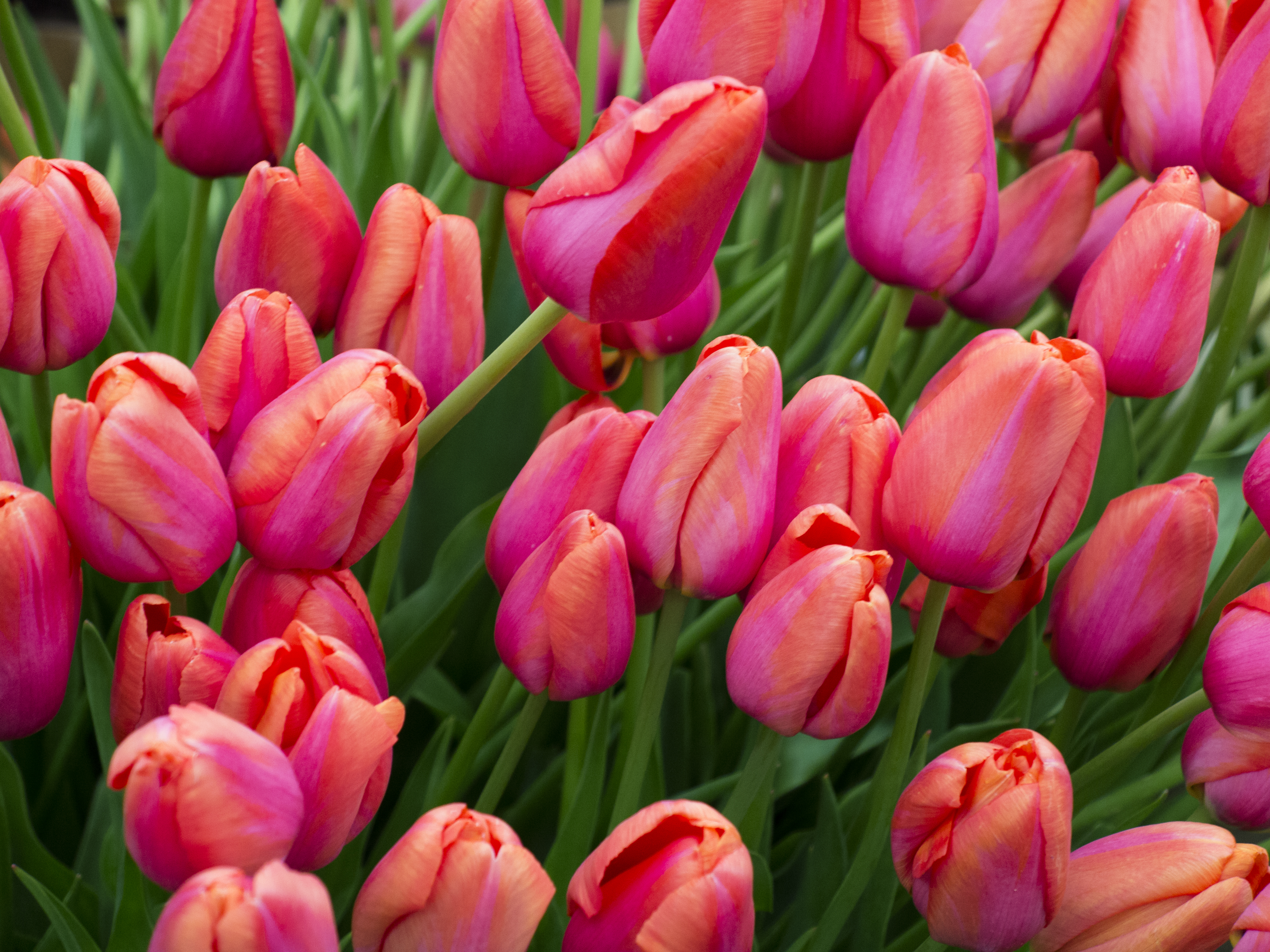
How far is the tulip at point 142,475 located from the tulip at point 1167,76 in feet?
1.12

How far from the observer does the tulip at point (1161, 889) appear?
29cm

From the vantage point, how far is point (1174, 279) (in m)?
0.35

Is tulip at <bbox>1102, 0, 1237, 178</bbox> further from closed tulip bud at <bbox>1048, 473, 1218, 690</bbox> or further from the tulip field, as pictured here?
closed tulip bud at <bbox>1048, 473, 1218, 690</bbox>

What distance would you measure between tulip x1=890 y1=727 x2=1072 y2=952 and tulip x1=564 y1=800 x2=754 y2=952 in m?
0.06

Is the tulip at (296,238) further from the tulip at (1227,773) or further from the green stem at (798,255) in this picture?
the tulip at (1227,773)

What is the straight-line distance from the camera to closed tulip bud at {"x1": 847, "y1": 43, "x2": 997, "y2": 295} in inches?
13.6

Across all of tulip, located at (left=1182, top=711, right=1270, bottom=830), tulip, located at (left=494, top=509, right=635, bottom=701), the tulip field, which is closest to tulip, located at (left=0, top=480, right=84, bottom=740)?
the tulip field

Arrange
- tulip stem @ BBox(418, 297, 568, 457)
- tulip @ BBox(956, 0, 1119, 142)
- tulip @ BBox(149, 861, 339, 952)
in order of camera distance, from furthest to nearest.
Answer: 1. tulip @ BBox(956, 0, 1119, 142)
2. tulip stem @ BBox(418, 297, 568, 457)
3. tulip @ BBox(149, 861, 339, 952)

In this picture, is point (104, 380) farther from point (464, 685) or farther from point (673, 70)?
point (464, 685)

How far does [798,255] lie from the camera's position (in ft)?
1.42

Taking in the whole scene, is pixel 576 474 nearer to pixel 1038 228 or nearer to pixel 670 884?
pixel 670 884

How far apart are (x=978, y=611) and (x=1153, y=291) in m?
0.11

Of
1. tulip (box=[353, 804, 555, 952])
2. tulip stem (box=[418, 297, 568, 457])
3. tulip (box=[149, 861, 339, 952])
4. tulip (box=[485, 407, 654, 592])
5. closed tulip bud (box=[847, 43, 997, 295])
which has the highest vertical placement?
closed tulip bud (box=[847, 43, 997, 295])

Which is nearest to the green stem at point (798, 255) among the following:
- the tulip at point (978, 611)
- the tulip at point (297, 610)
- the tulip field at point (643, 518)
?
the tulip field at point (643, 518)
